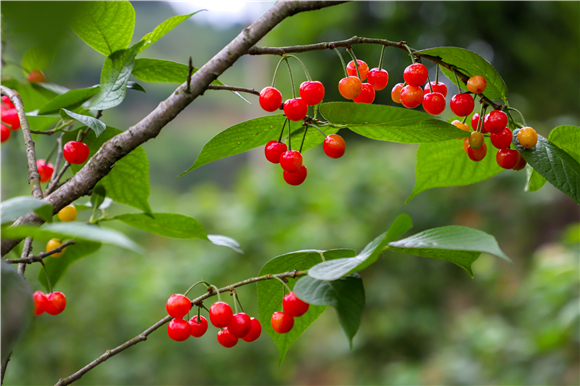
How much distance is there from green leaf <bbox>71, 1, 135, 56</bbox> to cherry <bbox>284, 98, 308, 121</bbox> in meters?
0.20

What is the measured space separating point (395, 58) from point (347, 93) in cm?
256

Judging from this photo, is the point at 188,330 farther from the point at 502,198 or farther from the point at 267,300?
the point at 502,198

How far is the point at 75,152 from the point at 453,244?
0.40 m

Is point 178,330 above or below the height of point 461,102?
below

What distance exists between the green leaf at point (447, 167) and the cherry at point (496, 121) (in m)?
0.11

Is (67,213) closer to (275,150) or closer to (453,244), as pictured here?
(275,150)

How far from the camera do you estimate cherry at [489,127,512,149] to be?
45 centimetres

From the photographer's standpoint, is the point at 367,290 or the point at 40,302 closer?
the point at 40,302

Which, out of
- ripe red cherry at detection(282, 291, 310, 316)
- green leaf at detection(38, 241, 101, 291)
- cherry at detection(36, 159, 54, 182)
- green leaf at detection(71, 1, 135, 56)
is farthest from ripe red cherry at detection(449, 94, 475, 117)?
cherry at detection(36, 159, 54, 182)

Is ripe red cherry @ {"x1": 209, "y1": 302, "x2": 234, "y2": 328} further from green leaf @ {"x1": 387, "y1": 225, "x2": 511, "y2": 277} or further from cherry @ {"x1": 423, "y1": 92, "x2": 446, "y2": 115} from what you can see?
cherry @ {"x1": 423, "y1": 92, "x2": 446, "y2": 115}

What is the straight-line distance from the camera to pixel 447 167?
571 mm

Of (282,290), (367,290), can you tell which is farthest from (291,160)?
(367,290)

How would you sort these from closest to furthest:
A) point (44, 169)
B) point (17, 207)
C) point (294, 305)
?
point (17, 207)
point (294, 305)
point (44, 169)

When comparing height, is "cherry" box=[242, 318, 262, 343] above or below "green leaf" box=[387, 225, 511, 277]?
below
